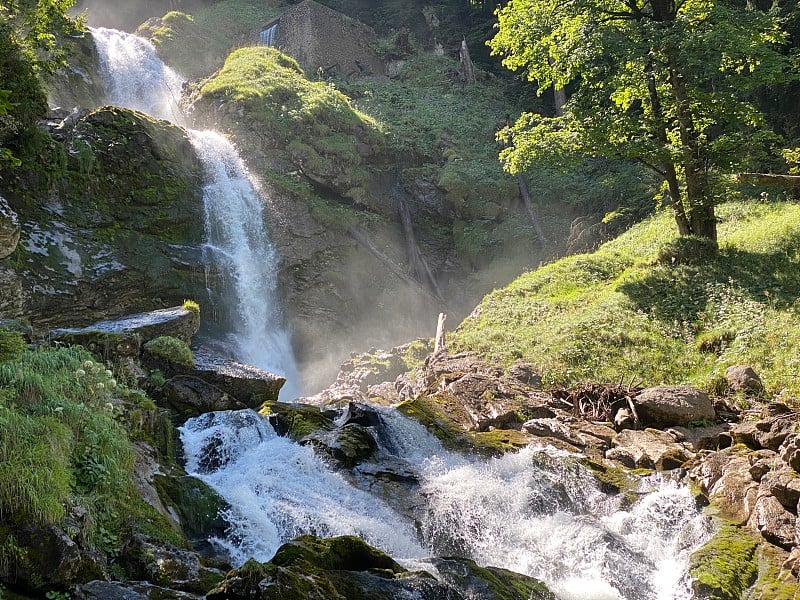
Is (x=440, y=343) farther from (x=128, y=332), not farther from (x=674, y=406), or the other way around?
(x=128, y=332)

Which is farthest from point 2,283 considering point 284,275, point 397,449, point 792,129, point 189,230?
point 792,129

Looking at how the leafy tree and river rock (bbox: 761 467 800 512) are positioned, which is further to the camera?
the leafy tree

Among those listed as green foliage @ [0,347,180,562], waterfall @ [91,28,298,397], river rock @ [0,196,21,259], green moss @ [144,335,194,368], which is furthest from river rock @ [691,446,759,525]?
waterfall @ [91,28,298,397]

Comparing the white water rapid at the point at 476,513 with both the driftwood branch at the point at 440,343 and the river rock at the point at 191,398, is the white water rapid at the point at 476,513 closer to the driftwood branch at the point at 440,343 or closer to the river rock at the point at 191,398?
the river rock at the point at 191,398

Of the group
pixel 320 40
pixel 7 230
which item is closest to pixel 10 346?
pixel 7 230

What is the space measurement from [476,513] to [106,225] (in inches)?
550

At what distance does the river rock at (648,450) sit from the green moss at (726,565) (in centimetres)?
181

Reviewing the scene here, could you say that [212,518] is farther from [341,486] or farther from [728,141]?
[728,141]

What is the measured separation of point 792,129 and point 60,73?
1081 inches

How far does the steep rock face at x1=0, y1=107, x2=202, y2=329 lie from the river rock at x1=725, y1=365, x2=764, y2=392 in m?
14.1

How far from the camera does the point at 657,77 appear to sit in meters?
15.6

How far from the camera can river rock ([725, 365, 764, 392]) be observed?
1029 cm

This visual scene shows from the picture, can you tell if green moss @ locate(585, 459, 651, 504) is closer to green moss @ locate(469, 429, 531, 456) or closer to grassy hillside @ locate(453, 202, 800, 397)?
green moss @ locate(469, 429, 531, 456)

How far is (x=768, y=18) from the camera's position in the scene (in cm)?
1404
